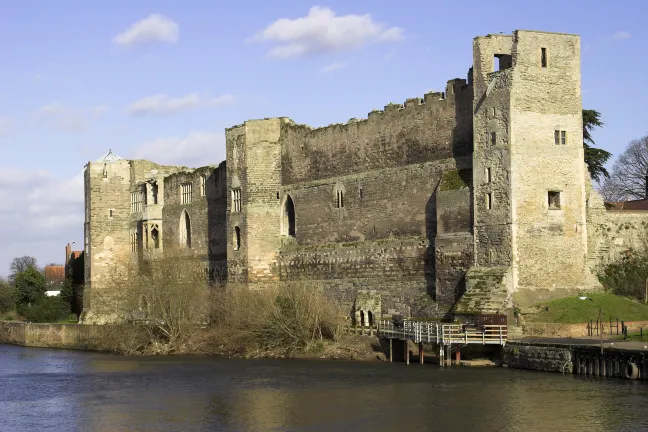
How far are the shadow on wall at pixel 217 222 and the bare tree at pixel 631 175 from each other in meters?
23.8

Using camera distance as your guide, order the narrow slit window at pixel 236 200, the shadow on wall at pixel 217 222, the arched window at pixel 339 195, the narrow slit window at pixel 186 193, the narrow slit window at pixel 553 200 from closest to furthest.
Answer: the narrow slit window at pixel 553 200
the arched window at pixel 339 195
the narrow slit window at pixel 236 200
the shadow on wall at pixel 217 222
the narrow slit window at pixel 186 193

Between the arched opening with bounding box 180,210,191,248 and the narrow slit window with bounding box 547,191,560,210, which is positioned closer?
the narrow slit window with bounding box 547,191,560,210

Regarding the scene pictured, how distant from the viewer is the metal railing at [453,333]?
39219 mm

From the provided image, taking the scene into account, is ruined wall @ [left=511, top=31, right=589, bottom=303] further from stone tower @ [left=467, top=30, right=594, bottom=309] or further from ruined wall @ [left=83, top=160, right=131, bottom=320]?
ruined wall @ [left=83, top=160, right=131, bottom=320]

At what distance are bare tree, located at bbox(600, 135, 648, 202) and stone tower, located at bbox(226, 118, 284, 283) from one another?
23.1 metres

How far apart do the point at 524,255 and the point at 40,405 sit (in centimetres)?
1780

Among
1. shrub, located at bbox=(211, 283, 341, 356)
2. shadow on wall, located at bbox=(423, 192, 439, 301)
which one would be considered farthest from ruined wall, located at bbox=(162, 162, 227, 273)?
shadow on wall, located at bbox=(423, 192, 439, 301)

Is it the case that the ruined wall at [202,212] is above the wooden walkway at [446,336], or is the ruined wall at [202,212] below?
above

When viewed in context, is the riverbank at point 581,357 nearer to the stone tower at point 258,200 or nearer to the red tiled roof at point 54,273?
the stone tower at point 258,200

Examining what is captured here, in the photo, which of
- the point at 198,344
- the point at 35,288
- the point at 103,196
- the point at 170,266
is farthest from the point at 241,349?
the point at 35,288

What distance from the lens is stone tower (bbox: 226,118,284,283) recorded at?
182ft

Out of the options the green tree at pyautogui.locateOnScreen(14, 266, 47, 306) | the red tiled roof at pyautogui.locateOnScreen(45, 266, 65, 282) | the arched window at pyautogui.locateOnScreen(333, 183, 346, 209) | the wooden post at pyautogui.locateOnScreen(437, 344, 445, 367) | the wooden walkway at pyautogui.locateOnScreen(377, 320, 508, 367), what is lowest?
the wooden post at pyautogui.locateOnScreen(437, 344, 445, 367)

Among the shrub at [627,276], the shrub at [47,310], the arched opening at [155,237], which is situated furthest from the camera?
the shrub at [47,310]

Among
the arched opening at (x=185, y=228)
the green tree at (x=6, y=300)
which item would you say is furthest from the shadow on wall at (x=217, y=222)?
the green tree at (x=6, y=300)
